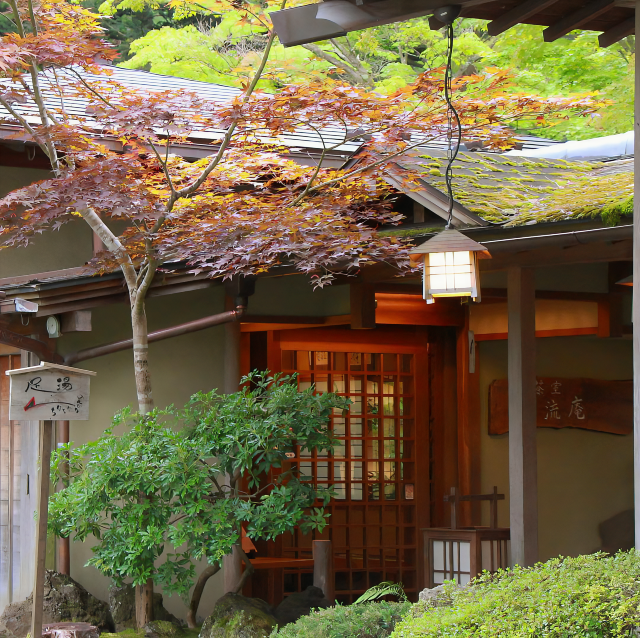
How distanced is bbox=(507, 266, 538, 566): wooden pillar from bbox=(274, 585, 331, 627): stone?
58.8 inches

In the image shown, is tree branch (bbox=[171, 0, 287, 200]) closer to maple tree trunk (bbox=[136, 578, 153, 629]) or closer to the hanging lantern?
the hanging lantern

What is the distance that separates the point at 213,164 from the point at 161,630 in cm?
338

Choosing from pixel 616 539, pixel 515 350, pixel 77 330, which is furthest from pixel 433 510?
pixel 77 330

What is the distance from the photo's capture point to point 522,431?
249 inches

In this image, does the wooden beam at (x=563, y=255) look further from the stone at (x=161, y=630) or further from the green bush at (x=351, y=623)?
the stone at (x=161, y=630)

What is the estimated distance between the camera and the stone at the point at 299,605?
6.49m

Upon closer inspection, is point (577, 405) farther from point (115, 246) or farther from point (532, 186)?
point (115, 246)

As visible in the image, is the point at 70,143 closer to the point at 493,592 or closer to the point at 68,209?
the point at 68,209

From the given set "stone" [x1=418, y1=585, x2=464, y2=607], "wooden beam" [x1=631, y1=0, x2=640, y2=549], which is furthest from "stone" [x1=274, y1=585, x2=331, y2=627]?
"wooden beam" [x1=631, y1=0, x2=640, y2=549]

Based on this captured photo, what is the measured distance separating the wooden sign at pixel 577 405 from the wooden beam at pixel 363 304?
7.30ft

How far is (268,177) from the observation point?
27.9 feet

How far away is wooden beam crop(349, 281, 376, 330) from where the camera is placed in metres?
7.84

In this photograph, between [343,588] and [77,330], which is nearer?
[77,330]

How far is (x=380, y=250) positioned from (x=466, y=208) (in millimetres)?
710
